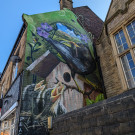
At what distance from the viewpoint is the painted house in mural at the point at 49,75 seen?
6.25 m

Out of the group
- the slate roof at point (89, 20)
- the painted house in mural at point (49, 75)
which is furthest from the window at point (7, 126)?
the slate roof at point (89, 20)

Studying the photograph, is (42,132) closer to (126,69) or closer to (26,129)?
(26,129)

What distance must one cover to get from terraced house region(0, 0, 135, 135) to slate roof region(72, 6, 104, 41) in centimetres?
238

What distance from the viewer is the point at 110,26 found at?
7.96 m

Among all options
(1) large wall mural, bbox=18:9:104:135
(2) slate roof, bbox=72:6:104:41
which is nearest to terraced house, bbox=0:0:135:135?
(1) large wall mural, bbox=18:9:104:135

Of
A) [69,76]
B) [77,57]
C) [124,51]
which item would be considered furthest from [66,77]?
[124,51]

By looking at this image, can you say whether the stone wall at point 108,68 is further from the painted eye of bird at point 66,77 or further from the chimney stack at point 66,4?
the chimney stack at point 66,4

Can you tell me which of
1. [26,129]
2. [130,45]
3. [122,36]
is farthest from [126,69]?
[26,129]

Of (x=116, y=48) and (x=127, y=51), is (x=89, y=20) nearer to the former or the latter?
(x=116, y=48)

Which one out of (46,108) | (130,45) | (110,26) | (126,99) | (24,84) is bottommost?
(126,99)

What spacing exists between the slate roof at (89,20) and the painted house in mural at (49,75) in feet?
7.04

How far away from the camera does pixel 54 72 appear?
7598mm

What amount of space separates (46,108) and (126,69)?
4486 millimetres

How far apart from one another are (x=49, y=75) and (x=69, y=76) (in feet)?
4.52
